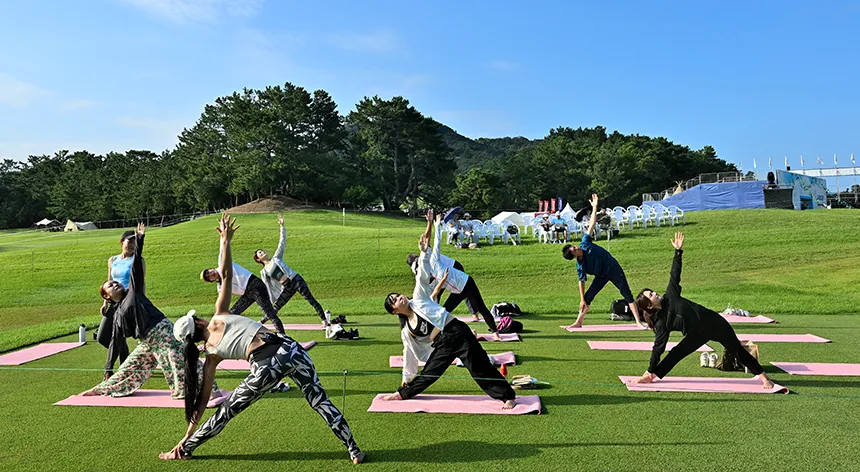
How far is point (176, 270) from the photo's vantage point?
851 inches

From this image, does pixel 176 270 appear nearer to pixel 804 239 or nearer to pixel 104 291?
pixel 104 291

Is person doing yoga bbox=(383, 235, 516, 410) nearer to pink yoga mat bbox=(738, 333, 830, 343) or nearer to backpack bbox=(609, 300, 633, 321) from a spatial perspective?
pink yoga mat bbox=(738, 333, 830, 343)

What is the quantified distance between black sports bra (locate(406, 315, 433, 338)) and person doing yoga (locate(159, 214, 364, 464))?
178 centimetres

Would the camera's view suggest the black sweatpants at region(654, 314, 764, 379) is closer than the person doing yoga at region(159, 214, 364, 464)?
No

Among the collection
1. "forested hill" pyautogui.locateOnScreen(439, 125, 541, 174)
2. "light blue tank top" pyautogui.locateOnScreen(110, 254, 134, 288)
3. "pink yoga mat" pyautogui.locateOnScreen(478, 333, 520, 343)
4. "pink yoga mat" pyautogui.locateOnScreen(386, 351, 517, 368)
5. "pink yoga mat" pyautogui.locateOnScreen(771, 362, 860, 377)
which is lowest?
"pink yoga mat" pyautogui.locateOnScreen(478, 333, 520, 343)

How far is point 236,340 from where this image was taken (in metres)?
4.53

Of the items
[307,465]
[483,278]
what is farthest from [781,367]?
[483,278]

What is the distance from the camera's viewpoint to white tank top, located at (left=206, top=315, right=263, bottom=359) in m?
4.51

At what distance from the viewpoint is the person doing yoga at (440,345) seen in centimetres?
586

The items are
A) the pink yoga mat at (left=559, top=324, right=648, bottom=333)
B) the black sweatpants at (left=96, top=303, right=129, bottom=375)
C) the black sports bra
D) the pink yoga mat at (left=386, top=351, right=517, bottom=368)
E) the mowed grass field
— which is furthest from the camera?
the pink yoga mat at (left=559, top=324, right=648, bottom=333)

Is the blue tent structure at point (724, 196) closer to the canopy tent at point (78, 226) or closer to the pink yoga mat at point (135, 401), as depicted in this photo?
the pink yoga mat at point (135, 401)

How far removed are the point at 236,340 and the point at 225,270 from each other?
0.79 metres

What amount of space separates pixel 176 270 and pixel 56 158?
82.2m

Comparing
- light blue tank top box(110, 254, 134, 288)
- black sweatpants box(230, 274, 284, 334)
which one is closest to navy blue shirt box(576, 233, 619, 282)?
black sweatpants box(230, 274, 284, 334)
